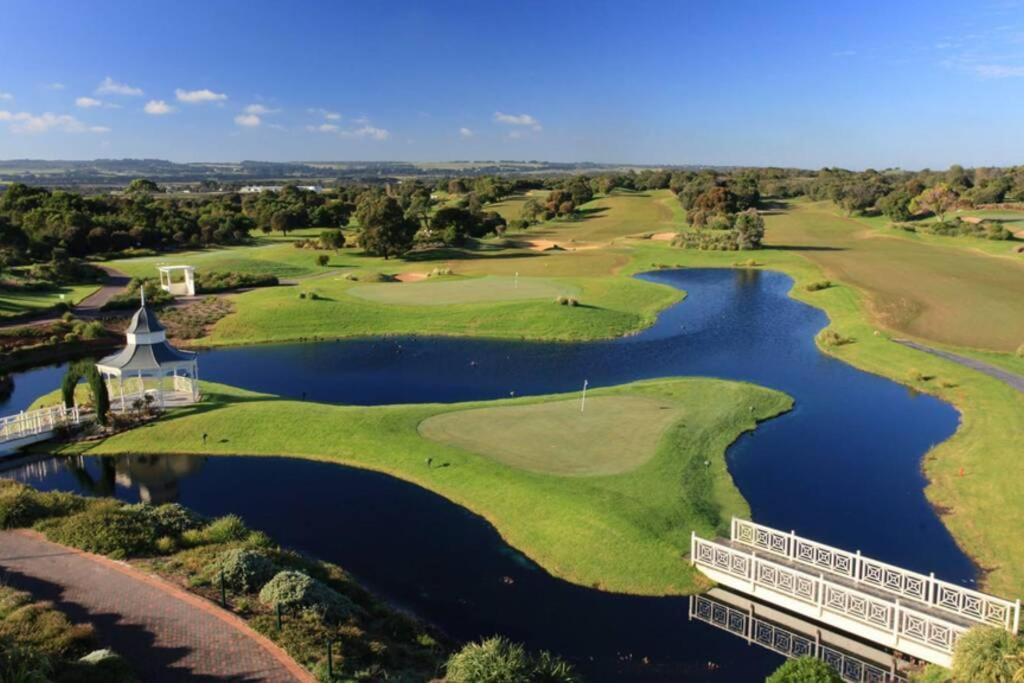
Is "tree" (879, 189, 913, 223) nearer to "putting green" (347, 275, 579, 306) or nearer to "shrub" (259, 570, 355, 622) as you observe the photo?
"putting green" (347, 275, 579, 306)

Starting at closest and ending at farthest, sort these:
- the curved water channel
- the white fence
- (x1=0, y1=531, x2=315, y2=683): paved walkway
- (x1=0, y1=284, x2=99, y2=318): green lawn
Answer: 1. (x1=0, y1=531, x2=315, y2=683): paved walkway
2. the curved water channel
3. the white fence
4. (x1=0, y1=284, x2=99, y2=318): green lawn

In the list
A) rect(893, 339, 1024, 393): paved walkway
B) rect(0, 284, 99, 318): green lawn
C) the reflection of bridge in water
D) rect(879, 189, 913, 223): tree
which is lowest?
the reflection of bridge in water

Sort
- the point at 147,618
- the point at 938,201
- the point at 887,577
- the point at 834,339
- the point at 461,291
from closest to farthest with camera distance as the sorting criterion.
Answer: the point at 147,618, the point at 887,577, the point at 834,339, the point at 461,291, the point at 938,201

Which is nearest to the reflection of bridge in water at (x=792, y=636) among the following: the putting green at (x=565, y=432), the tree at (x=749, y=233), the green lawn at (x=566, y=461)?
the green lawn at (x=566, y=461)

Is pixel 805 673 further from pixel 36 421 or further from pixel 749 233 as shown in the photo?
pixel 749 233

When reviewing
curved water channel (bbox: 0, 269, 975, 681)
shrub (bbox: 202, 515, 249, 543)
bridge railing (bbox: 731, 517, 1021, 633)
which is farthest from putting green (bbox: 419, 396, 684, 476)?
shrub (bbox: 202, 515, 249, 543)

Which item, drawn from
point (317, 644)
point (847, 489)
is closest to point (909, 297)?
point (847, 489)

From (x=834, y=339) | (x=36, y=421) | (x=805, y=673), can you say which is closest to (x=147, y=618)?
(x=805, y=673)
